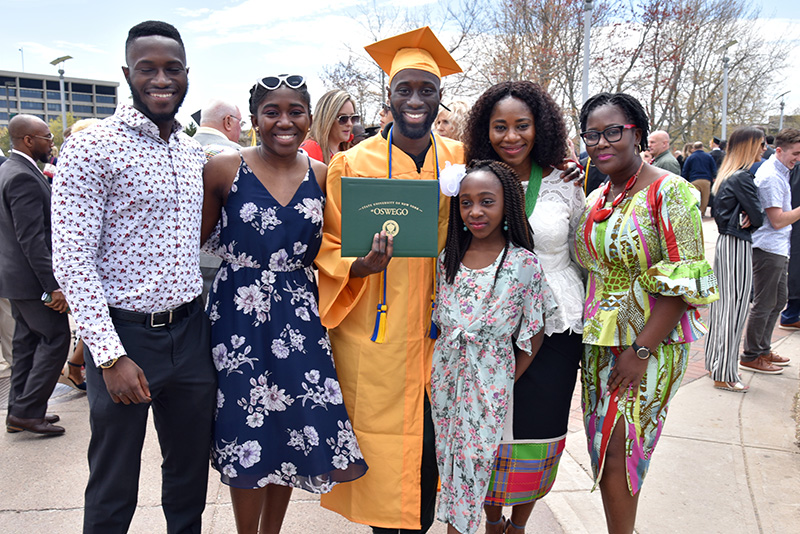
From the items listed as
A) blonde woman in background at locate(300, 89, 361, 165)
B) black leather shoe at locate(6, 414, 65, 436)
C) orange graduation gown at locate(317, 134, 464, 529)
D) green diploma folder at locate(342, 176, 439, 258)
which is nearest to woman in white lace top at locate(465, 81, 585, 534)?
orange graduation gown at locate(317, 134, 464, 529)

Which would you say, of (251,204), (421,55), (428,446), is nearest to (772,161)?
(421,55)

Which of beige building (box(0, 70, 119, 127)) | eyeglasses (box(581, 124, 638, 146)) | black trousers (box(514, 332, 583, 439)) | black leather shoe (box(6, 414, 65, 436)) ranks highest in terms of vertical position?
beige building (box(0, 70, 119, 127))

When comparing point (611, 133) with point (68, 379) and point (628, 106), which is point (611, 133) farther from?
point (68, 379)

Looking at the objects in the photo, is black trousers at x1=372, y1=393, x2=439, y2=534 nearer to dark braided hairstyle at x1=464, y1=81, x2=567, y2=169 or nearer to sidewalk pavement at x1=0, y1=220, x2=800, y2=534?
sidewalk pavement at x1=0, y1=220, x2=800, y2=534

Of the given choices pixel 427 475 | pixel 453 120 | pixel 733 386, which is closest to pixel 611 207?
pixel 427 475

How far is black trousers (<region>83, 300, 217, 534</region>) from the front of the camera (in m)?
2.12

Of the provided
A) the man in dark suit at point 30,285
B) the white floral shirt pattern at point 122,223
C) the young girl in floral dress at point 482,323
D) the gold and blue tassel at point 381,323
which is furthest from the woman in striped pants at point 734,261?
the man in dark suit at point 30,285

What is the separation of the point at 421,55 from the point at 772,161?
14.0 ft

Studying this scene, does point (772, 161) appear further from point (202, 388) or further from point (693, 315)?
point (202, 388)

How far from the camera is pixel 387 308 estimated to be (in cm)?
249

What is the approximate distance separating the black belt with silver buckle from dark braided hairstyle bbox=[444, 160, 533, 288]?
109 centimetres

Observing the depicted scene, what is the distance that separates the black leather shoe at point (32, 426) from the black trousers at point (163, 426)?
225 cm

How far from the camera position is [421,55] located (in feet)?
8.33

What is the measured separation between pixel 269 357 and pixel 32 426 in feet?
9.23
